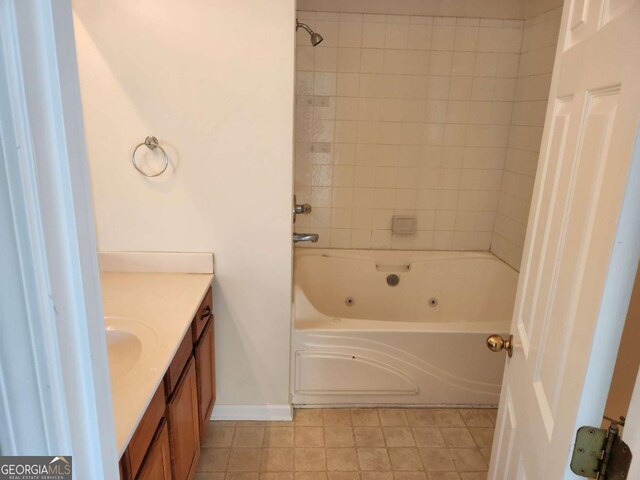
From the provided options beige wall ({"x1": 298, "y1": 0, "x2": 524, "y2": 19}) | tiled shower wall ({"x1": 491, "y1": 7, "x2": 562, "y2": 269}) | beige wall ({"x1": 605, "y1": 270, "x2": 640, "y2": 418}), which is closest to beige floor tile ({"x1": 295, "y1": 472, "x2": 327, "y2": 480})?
beige wall ({"x1": 605, "y1": 270, "x2": 640, "y2": 418})

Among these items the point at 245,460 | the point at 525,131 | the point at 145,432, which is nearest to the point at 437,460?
the point at 245,460

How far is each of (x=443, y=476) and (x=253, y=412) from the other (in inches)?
36.0

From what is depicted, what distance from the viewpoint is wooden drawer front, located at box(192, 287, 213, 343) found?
1.67 meters

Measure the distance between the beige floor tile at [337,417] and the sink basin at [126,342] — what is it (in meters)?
1.16

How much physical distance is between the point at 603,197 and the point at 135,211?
169 cm

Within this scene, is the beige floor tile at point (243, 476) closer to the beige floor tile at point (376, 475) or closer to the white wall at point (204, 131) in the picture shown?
the beige floor tile at point (376, 475)

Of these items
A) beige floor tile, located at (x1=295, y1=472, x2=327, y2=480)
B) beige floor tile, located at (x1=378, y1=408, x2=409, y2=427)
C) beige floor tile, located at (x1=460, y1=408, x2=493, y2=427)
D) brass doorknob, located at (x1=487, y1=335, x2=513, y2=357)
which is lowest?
beige floor tile, located at (x1=295, y1=472, x2=327, y2=480)

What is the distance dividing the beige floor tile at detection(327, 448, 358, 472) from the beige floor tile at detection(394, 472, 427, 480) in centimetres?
18

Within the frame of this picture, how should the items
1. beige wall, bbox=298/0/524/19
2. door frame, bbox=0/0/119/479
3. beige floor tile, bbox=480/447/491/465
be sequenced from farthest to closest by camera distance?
1. beige wall, bbox=298/0/524/19
2. beige floor tile, bbox=480/447/491/465
3. door frame, bbox=0/0/119/479

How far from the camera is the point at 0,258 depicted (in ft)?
1.44

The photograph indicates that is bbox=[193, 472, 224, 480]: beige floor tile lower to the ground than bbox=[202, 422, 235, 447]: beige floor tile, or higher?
lower

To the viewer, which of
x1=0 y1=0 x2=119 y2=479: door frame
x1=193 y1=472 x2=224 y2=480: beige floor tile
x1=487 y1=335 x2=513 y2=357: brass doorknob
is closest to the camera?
x1=0 y1=0 x2=119 y2=479: door frame

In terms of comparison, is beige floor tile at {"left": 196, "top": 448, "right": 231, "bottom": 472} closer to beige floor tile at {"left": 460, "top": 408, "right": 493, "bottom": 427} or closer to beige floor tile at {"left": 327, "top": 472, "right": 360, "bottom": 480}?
beige floor tile at {"left": 327, "top": 472, "right": 360, "bottom": 480}

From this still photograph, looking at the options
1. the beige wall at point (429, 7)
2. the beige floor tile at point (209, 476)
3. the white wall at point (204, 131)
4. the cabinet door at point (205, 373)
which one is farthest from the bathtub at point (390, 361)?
the beige wall at point (429, 7)
